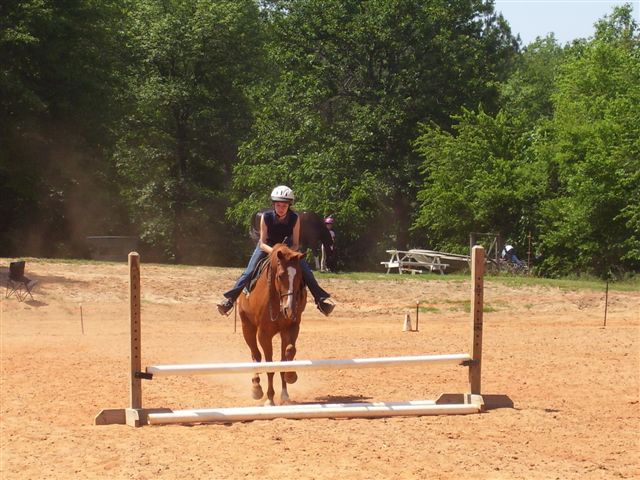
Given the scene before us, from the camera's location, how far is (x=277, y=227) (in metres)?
12.8

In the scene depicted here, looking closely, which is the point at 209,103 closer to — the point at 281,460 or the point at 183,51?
the point at 183,51

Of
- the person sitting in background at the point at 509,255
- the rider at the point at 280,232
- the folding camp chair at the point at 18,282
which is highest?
the rider at the point at 280,232

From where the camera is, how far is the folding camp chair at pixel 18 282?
27.4m

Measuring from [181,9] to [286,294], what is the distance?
4525cm

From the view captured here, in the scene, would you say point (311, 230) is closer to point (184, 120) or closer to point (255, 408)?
point (255, 408)

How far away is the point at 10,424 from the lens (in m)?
11.7

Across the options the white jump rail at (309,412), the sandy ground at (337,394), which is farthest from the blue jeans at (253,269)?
the white jump rail at (309,412)

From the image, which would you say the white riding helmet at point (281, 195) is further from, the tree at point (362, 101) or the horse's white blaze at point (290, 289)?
the tree at point (362, 101)

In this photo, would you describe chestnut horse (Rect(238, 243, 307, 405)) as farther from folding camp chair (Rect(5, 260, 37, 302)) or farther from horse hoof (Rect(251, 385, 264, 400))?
folding camp chair (Rect(5, 260, 37, 302))

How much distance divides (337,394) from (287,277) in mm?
2515

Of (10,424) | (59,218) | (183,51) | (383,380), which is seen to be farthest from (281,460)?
(183,51)

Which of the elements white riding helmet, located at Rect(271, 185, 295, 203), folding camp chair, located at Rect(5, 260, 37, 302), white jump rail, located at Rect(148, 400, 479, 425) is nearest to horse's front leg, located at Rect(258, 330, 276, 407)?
white jump rail, located at Rect(148, 400, 479, 425)

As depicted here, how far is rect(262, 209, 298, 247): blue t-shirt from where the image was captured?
1280 centimetres

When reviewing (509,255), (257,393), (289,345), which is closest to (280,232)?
(289,345)
